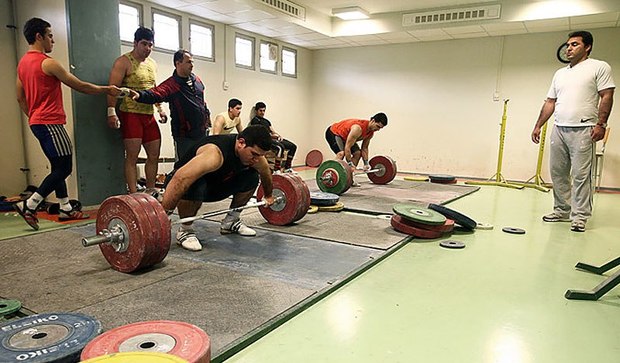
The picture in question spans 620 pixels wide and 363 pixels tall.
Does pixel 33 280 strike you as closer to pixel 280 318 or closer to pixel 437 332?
pixel 280 318

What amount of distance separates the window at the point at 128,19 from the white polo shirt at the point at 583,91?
4865 millimetres

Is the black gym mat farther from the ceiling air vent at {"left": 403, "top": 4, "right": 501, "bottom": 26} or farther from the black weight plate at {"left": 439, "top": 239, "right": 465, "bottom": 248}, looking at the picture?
the ceiling air vent at {"left": 403, "top": 4, "right": 501, "bottom": 26}

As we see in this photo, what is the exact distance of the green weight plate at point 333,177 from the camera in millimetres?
4704

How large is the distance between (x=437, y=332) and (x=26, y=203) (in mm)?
2932

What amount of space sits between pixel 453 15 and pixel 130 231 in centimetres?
601

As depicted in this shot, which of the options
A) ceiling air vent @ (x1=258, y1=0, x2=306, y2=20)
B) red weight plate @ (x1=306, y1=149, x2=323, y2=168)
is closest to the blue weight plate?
ceiling air vent @ (x1=258, y1=0, x2=306, y2=20)

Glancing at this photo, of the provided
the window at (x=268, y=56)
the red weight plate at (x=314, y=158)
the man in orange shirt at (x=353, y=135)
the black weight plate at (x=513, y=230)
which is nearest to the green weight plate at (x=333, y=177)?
the man in orange shirt at (x=353, y=135)

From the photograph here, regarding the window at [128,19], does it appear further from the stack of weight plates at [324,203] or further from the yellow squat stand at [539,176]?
the yellow squat stand at [539,176]

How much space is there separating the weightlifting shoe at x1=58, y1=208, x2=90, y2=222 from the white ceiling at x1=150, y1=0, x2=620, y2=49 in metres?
3.27

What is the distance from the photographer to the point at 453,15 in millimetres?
6418

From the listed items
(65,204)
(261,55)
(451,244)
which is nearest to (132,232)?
(65,204)

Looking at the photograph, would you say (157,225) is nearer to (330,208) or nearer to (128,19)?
(330,208)

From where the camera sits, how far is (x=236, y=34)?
688 centimetres

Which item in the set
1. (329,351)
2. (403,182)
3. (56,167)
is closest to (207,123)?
(56,167)
